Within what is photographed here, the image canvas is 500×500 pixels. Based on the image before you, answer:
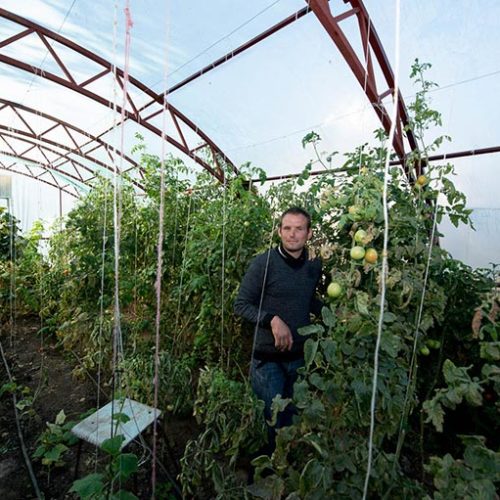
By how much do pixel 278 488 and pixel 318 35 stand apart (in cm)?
324

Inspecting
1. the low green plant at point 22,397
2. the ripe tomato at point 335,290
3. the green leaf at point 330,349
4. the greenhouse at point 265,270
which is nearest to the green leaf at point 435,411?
the greenhouse at point 265,270

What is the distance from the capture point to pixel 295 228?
4.57 feet

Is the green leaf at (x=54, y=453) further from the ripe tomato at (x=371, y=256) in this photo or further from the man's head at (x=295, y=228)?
the ripe tomato at (x=371, y=256)

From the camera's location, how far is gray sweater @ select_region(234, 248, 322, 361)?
1438mm

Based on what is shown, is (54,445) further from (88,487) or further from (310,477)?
(310,477)

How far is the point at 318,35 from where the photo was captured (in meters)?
2.85

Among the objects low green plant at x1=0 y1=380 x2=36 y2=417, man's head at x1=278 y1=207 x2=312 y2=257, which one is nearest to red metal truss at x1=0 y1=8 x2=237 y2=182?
man's head at x1=278 y1=207 x2=312 y2=257

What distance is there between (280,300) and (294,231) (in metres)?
0.31

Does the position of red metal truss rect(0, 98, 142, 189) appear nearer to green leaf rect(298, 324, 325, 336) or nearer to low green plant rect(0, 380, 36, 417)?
low green plant rect(0, 380, 36, 417)

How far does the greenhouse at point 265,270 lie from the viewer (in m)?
0.95

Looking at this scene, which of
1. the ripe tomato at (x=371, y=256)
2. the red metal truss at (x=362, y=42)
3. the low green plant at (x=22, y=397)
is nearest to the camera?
the ripe tomato at (x=371, y=256)

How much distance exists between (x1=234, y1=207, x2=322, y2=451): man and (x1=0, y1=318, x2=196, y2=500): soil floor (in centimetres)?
52

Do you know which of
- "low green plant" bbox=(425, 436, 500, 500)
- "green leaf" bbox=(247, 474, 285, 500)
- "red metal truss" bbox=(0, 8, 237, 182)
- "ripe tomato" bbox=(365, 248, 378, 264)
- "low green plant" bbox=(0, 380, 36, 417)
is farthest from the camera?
"red metal truss" bbox=(0, 8, 237, 182)

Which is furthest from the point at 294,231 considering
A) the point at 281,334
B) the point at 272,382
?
the point at 272,382
